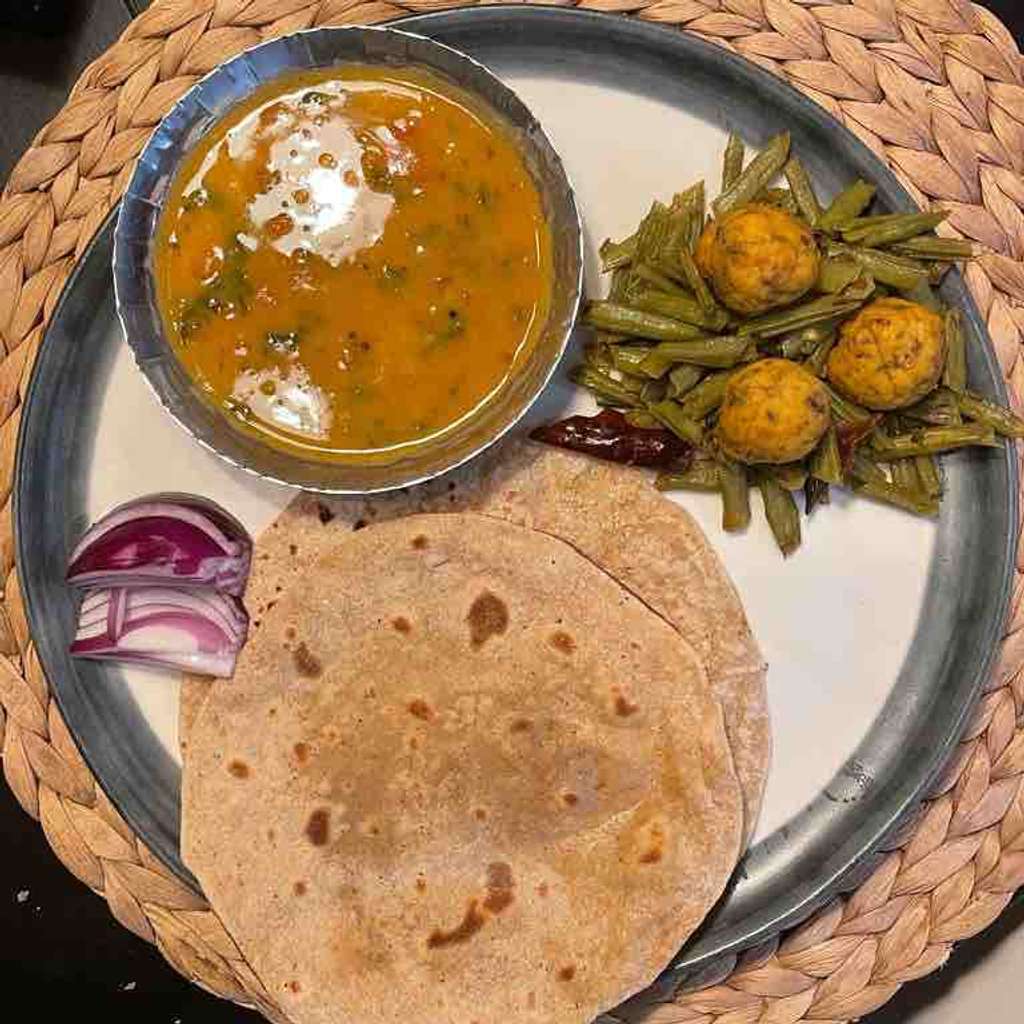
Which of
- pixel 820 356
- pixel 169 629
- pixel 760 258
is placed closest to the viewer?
pixel 760 258

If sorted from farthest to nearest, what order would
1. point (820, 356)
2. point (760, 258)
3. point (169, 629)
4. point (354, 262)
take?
point (169, 629), point (820, 356), point (354, 262), point (760, 258)

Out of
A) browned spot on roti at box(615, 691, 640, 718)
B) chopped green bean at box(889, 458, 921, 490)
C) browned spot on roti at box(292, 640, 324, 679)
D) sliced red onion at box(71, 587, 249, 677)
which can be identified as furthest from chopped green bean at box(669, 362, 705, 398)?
sliced red onion at box(71, 587, 249, 677)

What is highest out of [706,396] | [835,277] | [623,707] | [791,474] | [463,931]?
[835,277]

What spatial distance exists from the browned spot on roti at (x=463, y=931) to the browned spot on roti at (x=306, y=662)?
2.21ft

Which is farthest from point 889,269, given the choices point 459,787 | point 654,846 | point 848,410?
point 459,787

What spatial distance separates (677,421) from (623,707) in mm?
714

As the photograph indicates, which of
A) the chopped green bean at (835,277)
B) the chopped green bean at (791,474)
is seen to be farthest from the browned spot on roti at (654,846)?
the chopped green bean at (835,277)

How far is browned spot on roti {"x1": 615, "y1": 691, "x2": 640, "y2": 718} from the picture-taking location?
316 centimetres

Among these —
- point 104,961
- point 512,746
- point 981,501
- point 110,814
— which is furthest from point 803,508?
point 104,961

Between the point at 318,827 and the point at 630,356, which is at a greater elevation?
the point at 630,356

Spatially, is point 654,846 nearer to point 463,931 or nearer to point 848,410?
point 463,931

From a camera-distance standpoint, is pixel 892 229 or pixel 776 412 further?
pixel 892 229

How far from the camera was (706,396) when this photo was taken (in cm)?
323

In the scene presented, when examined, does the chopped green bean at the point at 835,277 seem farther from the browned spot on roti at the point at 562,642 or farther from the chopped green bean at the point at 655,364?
the browned spot on roti at the point at 562,642
